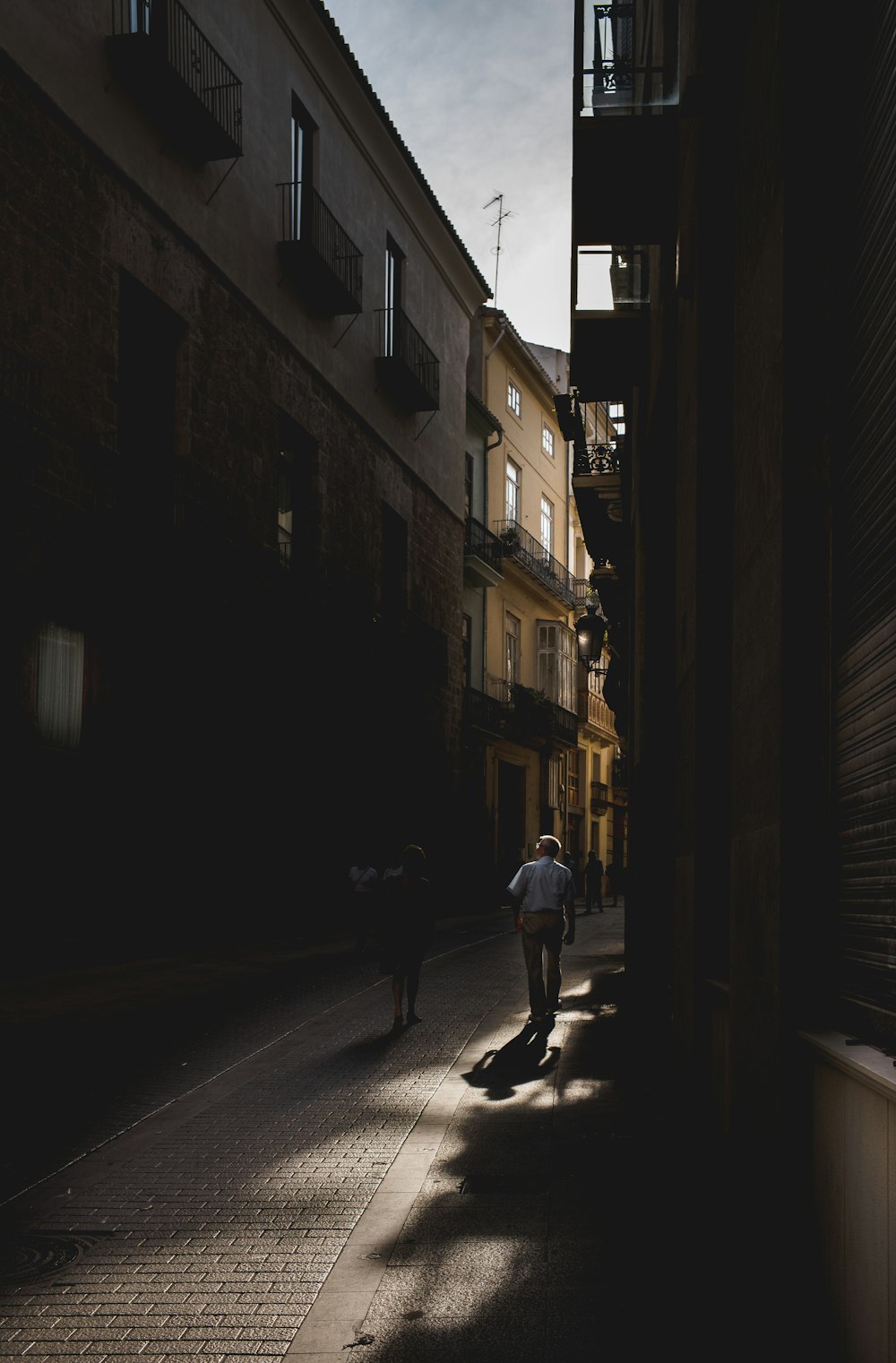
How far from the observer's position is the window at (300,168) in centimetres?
2283

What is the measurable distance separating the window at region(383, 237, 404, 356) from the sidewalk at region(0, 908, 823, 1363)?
19.8m

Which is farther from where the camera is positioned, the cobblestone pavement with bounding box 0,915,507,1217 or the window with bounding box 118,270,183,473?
the window with bounding box 118,270,183,473

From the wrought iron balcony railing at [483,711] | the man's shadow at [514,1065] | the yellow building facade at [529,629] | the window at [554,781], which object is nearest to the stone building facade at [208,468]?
the wrought iron balcony railing at [483,711]

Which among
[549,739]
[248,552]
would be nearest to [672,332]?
[248,552]

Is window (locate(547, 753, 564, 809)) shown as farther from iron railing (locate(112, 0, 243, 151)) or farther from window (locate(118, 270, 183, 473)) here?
window (locate(118, 270, 183, 473))

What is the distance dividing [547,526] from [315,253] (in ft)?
82.8

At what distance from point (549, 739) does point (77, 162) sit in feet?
94.7

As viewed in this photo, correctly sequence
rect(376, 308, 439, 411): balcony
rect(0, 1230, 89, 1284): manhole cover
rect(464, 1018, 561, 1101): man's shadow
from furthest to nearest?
rect(376, 308, 439, 411): balcony
rect(464, 1018, 561, 1101): man's shadow
rect(0, 1230, 89, 1284): manhole cover

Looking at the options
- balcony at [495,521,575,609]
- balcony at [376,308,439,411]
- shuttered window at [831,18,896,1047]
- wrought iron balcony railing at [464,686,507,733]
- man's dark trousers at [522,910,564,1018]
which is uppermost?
balcony at [376,308,439,411]

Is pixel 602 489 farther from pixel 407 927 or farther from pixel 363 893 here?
pixel 407 927

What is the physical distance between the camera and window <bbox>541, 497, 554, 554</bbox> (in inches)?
1817

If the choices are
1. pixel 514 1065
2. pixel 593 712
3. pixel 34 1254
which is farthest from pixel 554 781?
pixel 34 1254

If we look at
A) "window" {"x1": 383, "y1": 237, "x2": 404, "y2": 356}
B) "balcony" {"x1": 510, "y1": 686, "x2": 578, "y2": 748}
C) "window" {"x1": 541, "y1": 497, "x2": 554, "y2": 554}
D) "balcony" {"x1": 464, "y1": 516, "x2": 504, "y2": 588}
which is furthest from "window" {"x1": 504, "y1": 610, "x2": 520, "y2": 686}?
"window" {"x1": 383, "y1": 237, "x2": 404, "y2": 356}

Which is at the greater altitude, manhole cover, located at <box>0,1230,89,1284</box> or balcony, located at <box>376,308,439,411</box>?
balcony, located at <box>376,308,439,411</box>
